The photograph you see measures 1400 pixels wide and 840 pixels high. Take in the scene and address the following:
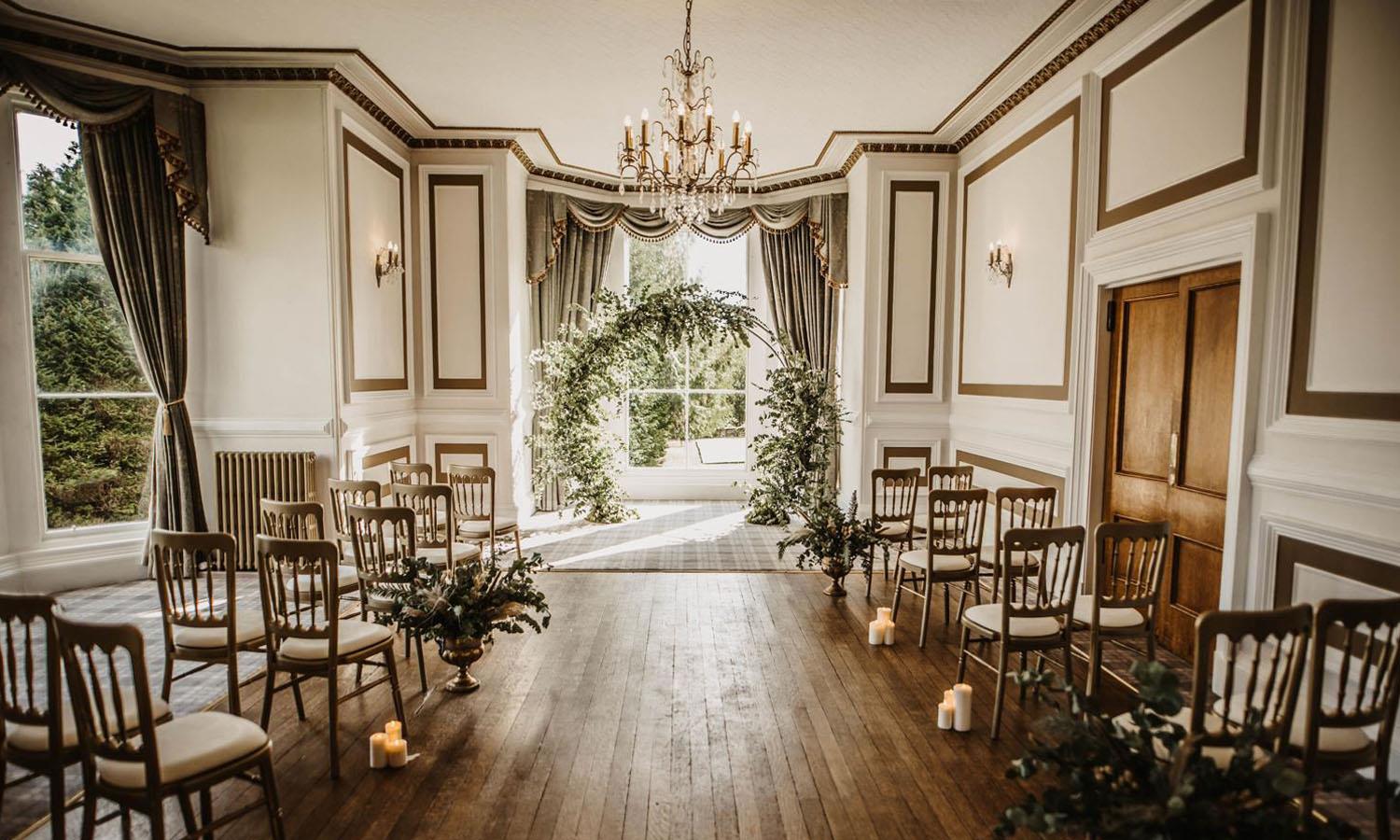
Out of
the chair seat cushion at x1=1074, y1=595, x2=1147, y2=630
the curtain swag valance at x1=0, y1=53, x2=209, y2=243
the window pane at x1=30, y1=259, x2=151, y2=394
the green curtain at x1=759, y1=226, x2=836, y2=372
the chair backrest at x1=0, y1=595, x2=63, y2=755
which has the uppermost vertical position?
the curtain swag valance at x1=0, y1=53, x2=209, y2=243

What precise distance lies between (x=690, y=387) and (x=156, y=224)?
5.21m

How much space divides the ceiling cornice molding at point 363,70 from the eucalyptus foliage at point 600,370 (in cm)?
173

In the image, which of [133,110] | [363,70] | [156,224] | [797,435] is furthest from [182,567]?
[797,435]

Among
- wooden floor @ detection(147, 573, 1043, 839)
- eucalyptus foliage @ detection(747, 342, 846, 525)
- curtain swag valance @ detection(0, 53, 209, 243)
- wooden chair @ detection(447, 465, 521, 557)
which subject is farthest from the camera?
eucalyptus foliage @ detection(747, 342, 846, 525)

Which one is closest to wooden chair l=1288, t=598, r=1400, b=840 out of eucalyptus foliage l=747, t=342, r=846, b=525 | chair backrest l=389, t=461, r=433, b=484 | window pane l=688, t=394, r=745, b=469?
chair backrest l=389, t=461, r=433, b=484

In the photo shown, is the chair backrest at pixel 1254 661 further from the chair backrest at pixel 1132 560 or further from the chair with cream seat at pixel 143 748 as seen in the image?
the chair with cream seat at pixel 143 748

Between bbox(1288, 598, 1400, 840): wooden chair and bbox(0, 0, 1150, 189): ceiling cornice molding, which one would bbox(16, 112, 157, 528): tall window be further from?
bbox(1288, 598, 1400, 840): wooden chair

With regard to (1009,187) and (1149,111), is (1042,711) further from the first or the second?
(1009,187)

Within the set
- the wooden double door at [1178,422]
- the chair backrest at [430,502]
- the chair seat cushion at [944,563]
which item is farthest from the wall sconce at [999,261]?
the chair backrest at [430,502]

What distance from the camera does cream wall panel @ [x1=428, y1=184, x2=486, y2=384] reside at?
6719 mm

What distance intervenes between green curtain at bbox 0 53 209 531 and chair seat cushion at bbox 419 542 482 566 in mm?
1963

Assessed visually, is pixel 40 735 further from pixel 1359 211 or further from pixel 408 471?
pixel 1359 211

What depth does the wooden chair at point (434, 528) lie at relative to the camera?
400 centimetres

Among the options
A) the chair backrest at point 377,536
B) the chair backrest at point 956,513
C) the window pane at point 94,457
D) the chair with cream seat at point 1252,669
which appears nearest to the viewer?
the chair with cream seat at point 1252,669
